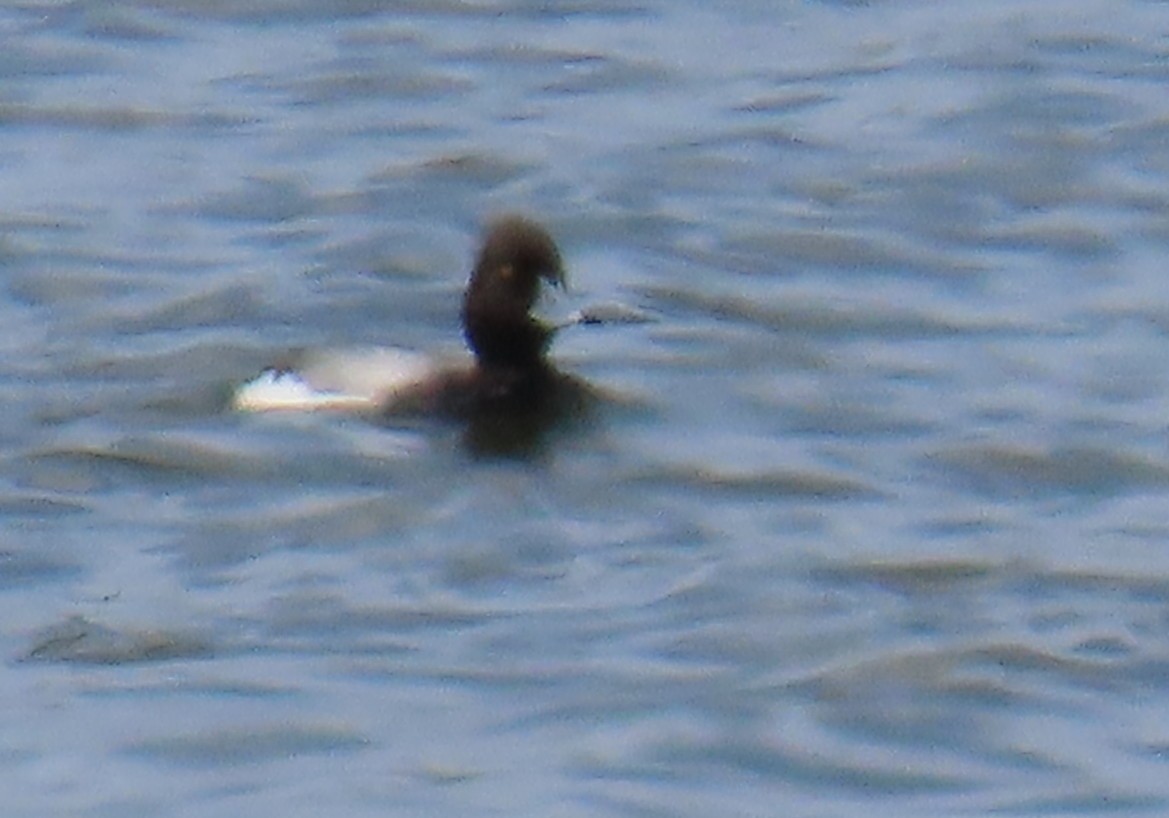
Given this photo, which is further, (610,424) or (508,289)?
Result: (610,424)

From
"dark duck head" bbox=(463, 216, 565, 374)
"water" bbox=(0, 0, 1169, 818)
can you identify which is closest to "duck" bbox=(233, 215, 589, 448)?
"dark duck head" bbox=(463, 216, 565, 374)

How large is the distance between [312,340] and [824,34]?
4.41m

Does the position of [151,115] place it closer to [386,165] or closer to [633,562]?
[386,165]

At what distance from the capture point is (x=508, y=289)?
11695mm

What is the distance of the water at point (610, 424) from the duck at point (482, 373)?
0.12 meters

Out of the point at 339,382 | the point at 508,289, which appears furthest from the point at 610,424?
the point at 339,382

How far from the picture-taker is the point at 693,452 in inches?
452

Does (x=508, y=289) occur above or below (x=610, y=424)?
above

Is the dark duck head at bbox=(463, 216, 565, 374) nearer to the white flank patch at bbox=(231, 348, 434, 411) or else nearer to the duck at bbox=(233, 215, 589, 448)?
the duck at bbox=(233, 215, 589, 448)

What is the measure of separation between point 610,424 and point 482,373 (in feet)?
1.35

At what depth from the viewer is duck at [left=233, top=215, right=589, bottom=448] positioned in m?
11.7

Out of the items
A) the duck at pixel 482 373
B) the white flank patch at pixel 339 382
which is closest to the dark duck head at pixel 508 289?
the duck at pixel 482 373

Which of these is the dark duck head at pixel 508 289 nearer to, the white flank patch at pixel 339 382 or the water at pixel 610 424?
the white flank patch at pixel 339 382

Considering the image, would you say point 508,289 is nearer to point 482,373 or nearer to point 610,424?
point 482,373
